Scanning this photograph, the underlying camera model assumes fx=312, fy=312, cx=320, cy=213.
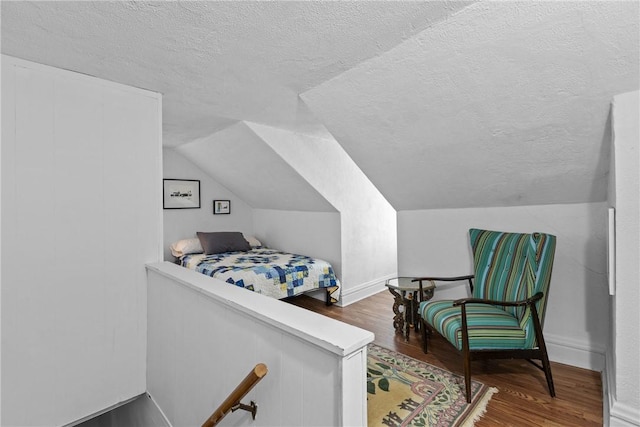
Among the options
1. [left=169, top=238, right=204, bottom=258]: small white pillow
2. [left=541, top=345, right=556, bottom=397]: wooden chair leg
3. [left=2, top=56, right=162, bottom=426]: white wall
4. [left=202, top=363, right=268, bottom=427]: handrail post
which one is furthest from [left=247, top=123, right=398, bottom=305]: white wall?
[left=202, top=363, right=268, bottom=427]: handrail post

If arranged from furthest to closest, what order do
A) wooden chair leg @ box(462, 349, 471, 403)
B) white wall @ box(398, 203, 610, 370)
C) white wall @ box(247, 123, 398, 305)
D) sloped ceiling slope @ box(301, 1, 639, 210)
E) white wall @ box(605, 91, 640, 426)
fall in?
white wall @ box(247, 123, 398, 305)
white wall @ box(398, 203, 610, 370)
wooden chair leg @ box(462, 349, 471, 403)
white wall @ box(605, 91, 640, 426)
sloped ceiling slope @ box(301, 1, 639, 210)

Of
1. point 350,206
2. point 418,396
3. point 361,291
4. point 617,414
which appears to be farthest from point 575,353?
point 350,206

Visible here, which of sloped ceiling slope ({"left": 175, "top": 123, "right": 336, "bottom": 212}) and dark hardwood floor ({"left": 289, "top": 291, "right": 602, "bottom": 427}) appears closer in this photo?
dark hardwood floor ({"left": 289, "top": 291, "right": 602, "bottom": 427})

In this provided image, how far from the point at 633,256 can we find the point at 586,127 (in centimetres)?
73

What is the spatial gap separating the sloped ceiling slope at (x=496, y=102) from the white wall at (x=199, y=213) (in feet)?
10.2

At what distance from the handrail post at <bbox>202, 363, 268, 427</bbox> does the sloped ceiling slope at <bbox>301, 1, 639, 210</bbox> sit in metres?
1.70

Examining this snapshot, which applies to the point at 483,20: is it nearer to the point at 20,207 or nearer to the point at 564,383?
the point at 564,383

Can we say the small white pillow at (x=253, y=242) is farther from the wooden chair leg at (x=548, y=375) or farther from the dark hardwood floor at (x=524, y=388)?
the wooden chair leg at (x=548, y=375)

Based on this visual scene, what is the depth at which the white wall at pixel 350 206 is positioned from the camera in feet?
11.6

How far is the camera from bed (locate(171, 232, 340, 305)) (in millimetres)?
3445

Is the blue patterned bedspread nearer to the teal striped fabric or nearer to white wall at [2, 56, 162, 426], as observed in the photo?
white wall at [2, 56, 162, 426]

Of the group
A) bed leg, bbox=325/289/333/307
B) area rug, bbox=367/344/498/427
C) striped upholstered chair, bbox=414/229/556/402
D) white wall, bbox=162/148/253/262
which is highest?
white wall, bbox=162/148/253/262

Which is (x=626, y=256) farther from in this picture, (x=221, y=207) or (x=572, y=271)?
(x=221, y=207)

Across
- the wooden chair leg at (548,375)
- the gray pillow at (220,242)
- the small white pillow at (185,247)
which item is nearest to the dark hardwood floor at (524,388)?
the wooden chair leg at (548,375)
